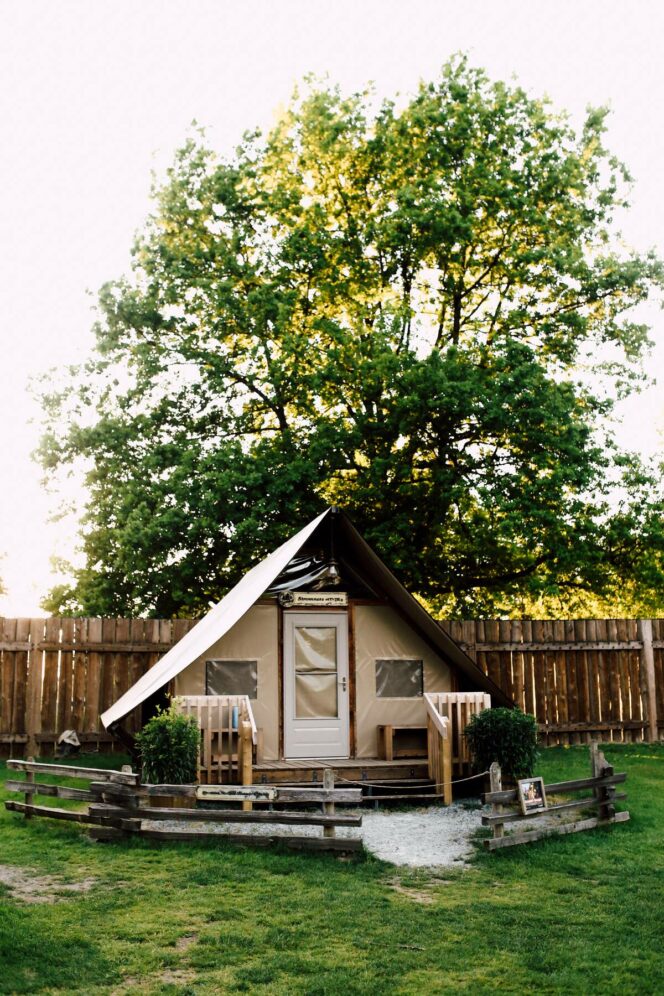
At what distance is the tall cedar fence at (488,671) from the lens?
14.0m

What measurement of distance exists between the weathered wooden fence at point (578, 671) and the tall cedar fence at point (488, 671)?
0.02 m

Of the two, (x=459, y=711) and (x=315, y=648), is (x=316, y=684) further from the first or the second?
A: (x=459, y=711)

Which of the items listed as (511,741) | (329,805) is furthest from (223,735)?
(511,741)

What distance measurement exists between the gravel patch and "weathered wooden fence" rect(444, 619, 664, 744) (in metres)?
5.36

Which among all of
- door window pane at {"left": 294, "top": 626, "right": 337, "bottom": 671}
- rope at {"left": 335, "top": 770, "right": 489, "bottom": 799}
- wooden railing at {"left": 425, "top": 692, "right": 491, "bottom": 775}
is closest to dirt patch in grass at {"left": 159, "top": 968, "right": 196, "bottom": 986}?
rope at {"left": 335, "top": 770, "right": 489, "bottom": 799}

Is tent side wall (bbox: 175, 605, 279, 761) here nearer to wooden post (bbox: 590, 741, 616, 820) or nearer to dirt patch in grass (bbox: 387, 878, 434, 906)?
wooden post (bbox: 590, 741, 616, 820)

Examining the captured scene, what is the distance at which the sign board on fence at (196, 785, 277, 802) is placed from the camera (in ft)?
28.1

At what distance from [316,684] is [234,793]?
154 inches

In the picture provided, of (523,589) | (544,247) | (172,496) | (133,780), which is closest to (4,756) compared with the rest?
(172,496)

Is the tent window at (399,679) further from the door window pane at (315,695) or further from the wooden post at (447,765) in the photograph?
the wooden post at (447,765)

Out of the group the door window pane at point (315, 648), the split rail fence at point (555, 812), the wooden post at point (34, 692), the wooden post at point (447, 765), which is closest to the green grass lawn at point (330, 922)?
the split rail fence at point (555, 812)

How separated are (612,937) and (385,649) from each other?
22.5 feet

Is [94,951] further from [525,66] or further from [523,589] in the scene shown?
[525,66]

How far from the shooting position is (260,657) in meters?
12.3
